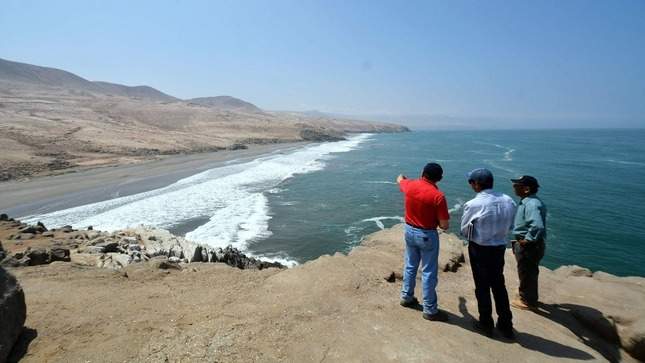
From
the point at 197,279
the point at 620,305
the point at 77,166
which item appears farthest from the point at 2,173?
the point at 620,305

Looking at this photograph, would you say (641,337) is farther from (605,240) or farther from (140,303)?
(605,240)

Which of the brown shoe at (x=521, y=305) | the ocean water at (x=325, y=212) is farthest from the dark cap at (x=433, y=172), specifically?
the ocean water at (x=325, y=212)

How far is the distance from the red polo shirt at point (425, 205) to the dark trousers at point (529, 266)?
68.0 inches

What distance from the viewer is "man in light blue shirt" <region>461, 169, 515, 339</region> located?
16.1 feet

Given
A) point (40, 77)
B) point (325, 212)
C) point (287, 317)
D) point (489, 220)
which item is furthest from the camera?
point (40, 77)

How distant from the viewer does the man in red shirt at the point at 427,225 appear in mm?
5176

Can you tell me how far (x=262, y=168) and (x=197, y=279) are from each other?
3576 cm

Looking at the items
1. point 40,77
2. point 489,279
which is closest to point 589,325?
point 489,279

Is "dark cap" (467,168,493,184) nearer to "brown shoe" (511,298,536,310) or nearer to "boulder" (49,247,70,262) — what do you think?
"brown shoe" (511,298,536,310)

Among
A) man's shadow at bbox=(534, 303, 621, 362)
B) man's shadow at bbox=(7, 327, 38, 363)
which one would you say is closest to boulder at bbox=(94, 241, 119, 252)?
man's shadow at bbox=(7, 327, 38, 363)

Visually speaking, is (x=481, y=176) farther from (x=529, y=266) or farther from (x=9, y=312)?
(x=9, y=312)

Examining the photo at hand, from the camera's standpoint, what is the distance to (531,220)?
5.71 metres

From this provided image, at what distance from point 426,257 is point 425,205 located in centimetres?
81

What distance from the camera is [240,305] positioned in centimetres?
622
